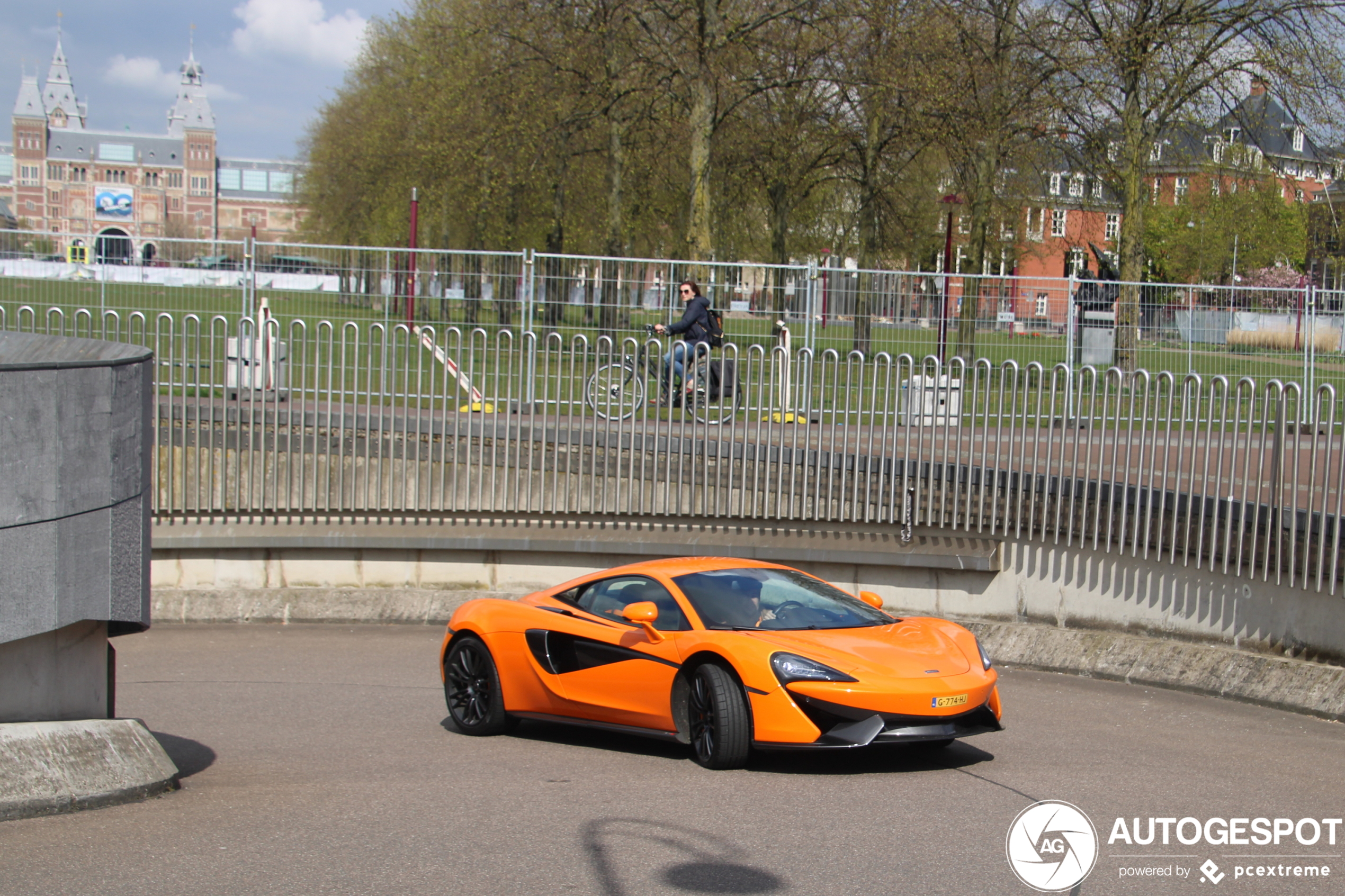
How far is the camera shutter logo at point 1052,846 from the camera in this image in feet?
18.0

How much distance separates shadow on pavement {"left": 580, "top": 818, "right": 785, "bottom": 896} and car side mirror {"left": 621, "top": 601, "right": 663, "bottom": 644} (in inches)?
62.4

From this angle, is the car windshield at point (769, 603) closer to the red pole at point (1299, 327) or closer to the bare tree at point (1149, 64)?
the red pole at point (1299, 327)

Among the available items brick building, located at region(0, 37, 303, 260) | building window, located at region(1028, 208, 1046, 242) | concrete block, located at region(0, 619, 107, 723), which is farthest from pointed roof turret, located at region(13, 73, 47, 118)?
concrete block, located at region(0, 619, 107, 723)

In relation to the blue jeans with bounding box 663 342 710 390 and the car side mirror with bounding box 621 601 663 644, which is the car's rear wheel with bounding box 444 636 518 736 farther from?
the blue jeans with bounding box 663 342 710 390

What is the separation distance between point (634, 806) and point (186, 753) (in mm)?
3020

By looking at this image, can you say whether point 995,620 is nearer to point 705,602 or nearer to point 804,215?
point 705,602

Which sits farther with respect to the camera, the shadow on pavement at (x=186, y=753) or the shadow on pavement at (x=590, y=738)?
the shadow on pavement at (x=590, y=738)

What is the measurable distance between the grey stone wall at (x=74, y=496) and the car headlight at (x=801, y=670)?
3.24m

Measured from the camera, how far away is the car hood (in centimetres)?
723

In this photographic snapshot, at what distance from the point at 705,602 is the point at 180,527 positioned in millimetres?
7605

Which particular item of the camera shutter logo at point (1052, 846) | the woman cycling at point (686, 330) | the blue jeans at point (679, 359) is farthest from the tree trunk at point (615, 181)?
the camera shutter logo at point (1052, 846)

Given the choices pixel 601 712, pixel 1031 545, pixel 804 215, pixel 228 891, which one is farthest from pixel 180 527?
pixel 804 215

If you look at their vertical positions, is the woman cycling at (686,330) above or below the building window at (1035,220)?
below

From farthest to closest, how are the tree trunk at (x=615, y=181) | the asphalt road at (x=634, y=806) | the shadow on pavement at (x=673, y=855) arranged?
the tree trunk at (x=615, y=181), the asphalt road at (x=634, y=806), the shadow on pavement at (x=673, y=855)
